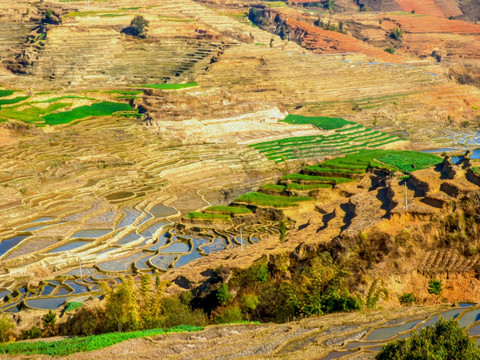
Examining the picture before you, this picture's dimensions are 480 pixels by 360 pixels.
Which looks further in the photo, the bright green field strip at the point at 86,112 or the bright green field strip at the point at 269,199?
the bright green field strip at the point at 86,112

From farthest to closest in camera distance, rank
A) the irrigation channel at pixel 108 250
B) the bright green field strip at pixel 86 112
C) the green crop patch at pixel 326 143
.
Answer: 1. the bright green field strip at pixel 86 112
2. the green crop patch at pixel 326 143
3. the irrigation channel at pixel 108 250

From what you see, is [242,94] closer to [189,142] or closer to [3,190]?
[189,142]

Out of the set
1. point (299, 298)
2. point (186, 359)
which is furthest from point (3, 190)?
point (186, 359)

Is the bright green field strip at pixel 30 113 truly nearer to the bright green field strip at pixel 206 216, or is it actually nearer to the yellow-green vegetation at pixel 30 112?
the yellow-green vegetation at pixel 30 112

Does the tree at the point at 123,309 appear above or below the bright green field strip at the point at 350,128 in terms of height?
above

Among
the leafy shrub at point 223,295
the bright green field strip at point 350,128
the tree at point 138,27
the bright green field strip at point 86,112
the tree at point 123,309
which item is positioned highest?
the tree at point 123,309

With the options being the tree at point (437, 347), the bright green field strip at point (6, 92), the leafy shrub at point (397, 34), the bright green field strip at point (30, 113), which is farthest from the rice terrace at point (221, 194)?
the leafy shrub at point (397, 34)
